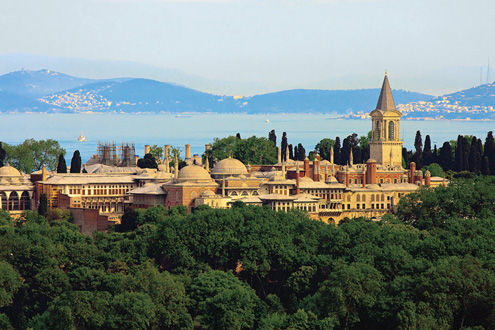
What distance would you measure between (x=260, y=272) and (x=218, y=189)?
20.5 meters

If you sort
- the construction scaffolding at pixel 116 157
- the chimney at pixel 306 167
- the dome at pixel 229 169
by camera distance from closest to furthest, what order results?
1. the dome at pixel 229 169
2. the chimney at pixel 306 167
3. the construction scaffolding at pixel 116 157

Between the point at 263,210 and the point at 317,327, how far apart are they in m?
19.2

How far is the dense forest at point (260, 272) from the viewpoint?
45.8 meters

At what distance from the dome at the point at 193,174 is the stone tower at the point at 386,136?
72.0 ft

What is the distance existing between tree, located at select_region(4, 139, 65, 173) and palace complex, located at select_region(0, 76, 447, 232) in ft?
35.5

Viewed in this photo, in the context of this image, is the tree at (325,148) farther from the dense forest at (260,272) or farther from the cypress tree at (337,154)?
the dense forest at (260,272)

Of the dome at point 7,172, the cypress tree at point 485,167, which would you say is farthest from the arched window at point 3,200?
the cypress tree at point 485,167

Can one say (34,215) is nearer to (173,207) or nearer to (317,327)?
(173,207)

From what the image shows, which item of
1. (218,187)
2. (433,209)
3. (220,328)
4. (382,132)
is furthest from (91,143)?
(220,328)

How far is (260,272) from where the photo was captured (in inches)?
2151

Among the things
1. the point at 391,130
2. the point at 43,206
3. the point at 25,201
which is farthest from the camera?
the point at 391,130

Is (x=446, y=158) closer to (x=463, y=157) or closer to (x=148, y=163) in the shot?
(x=463, y=157)

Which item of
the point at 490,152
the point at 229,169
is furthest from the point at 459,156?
the point at 229,169

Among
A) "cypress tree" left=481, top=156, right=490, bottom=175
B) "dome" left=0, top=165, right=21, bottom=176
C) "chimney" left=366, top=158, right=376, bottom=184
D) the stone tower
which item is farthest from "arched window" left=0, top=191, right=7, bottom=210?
"cypress tree" left=481, top=156, right=490, bottom=175
